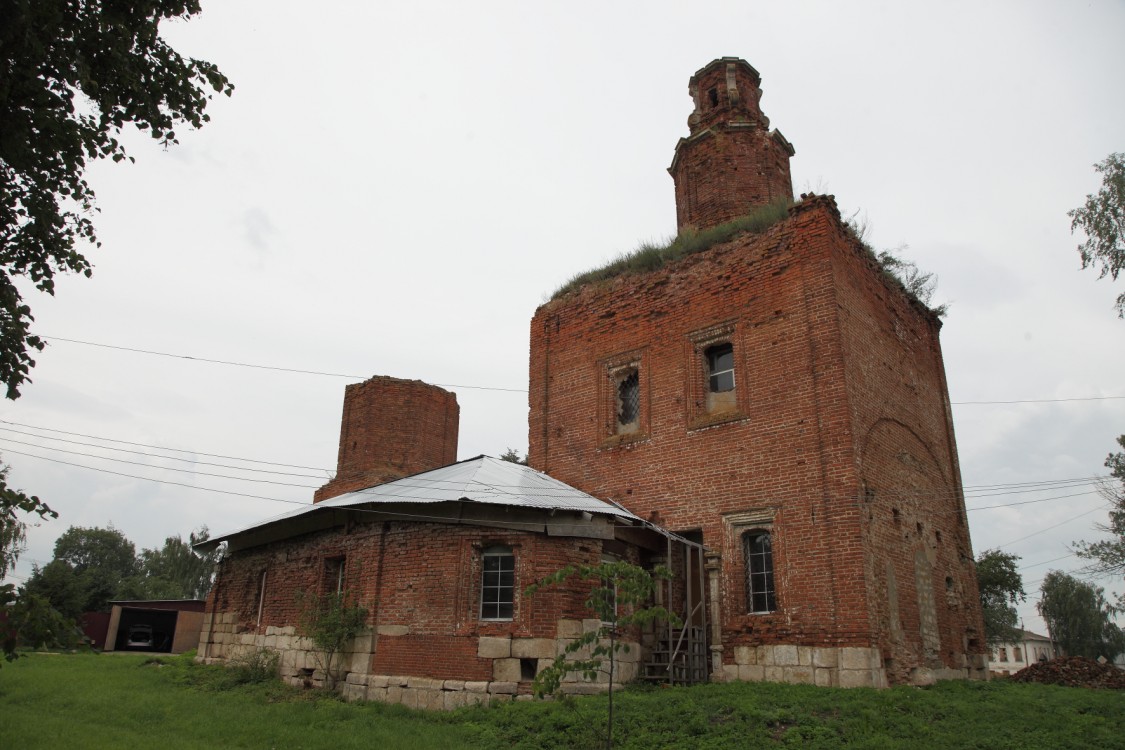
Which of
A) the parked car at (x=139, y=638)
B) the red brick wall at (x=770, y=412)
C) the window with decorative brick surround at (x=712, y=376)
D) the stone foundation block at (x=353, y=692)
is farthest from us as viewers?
the parked car at (x=139, y=638)

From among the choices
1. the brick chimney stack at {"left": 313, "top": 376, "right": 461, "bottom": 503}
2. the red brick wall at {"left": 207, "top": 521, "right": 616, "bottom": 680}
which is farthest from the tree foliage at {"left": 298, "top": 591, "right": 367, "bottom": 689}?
the brick chimney stack at {"left": 313, "top": 376, "right": 461, "bottom": 503}

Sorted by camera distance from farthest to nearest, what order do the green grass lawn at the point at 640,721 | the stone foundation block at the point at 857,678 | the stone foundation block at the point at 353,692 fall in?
1. the stone foundation block at the point at 353,692
2. the stone foundation block at the point at 857,678
3. the green grass lawn at the point at 640,721

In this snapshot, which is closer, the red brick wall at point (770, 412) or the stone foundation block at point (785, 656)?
the stone foundation block at point (785, 656)

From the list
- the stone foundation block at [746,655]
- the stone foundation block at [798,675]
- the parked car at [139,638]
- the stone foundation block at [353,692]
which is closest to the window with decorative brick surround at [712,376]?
the stone foundation block at [746,655]

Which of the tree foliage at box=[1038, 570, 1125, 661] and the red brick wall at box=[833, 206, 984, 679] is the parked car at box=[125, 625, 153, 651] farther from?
the tree foliage at box=[1038, 570, 1125, 661]

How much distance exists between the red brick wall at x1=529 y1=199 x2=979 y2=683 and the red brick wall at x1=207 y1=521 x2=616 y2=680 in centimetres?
265

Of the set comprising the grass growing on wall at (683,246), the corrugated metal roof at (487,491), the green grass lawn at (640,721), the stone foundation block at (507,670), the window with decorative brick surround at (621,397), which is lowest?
the green grass lawn at (640,721)

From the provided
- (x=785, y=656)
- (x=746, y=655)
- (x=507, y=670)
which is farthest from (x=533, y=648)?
(x=785, y=656)

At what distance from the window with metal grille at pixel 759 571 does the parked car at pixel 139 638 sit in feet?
78.6

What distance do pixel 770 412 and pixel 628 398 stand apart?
3510mm

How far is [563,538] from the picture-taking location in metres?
12.3

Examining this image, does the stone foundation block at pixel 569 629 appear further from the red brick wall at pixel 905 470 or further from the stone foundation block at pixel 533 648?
the red brick wall at pixel 905 470

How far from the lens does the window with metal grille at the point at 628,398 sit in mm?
15742

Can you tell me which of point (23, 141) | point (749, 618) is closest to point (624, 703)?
point (749, 618)
